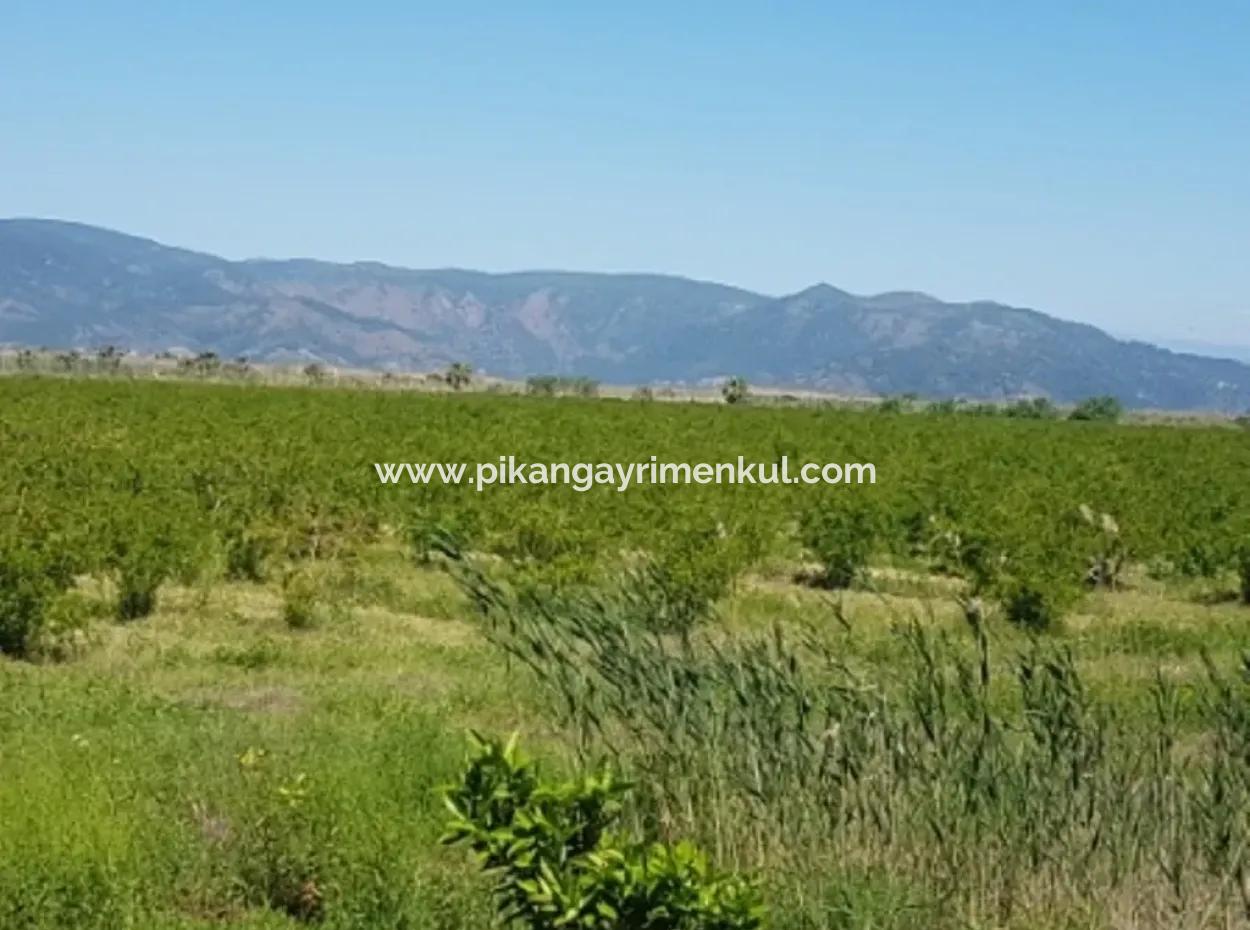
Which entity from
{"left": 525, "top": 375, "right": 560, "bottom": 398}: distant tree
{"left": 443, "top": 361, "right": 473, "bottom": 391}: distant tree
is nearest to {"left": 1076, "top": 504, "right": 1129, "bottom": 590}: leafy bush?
{"left": 525, "top": 375, "right": 560, "bottom": 398}: distant tree

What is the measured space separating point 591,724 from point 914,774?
152cm

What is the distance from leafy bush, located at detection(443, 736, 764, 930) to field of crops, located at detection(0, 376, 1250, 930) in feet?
0.04

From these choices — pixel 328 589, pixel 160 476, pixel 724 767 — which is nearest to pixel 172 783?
pixel 724 767

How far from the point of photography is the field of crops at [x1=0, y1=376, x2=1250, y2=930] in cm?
639

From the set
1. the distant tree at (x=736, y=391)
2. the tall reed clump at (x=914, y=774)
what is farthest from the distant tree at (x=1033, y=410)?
the tall reed clump at (x=914, y=774)

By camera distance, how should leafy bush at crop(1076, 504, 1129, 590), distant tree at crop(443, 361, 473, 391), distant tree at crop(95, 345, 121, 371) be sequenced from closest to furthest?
leafy bush at crop(1076, 504, 1129, 590) < distant tree at crop(95, 345, 121, 371) < distant tree at crop(443, 361, 473, 391)

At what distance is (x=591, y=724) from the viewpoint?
7.61 m

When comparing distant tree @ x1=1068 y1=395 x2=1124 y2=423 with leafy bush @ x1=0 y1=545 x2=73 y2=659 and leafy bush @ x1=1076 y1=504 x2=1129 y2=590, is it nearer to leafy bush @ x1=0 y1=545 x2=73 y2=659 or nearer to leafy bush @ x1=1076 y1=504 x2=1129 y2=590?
leafy bush @ x1=1076 y1=504 x2=1129 y2=590

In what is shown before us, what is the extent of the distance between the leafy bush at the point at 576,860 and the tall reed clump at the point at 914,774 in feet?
4.96

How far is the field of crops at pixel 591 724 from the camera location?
6.39 meters

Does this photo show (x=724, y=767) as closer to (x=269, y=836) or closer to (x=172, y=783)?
(x=269, y=836)

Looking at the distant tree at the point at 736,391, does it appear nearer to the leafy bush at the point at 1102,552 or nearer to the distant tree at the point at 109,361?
the distant tree at the point at 109,361

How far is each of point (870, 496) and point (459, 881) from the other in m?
18.8

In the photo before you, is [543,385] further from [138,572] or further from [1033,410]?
[138,572]
